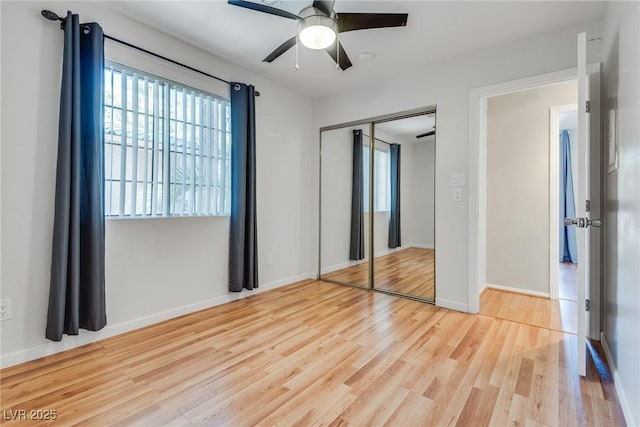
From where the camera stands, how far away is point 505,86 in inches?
109

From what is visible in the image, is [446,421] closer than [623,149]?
Yes

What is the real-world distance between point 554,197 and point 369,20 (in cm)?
298

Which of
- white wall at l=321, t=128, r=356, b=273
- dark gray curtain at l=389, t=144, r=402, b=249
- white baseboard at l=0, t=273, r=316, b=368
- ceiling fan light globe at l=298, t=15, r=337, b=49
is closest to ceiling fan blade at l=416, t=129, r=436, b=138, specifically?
dark gray curtain at l=389, t=144, r=402, b=249

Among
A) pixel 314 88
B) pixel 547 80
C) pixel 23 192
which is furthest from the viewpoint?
pixel 314 88

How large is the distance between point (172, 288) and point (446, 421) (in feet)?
8.00

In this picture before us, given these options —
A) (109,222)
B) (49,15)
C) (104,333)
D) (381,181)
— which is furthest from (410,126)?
(104,333)

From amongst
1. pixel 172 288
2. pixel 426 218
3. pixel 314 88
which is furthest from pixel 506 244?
pixel 172 288

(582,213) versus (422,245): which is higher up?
(582,213)

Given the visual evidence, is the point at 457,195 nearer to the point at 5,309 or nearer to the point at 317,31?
the point at 317,31

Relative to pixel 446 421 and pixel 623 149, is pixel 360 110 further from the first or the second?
pixel 446 421

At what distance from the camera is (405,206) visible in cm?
362

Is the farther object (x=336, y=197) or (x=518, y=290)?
(x=336, y=197)

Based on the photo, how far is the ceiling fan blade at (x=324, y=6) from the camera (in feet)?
6.14

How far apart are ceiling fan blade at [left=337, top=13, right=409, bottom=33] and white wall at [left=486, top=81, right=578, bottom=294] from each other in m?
2.45
